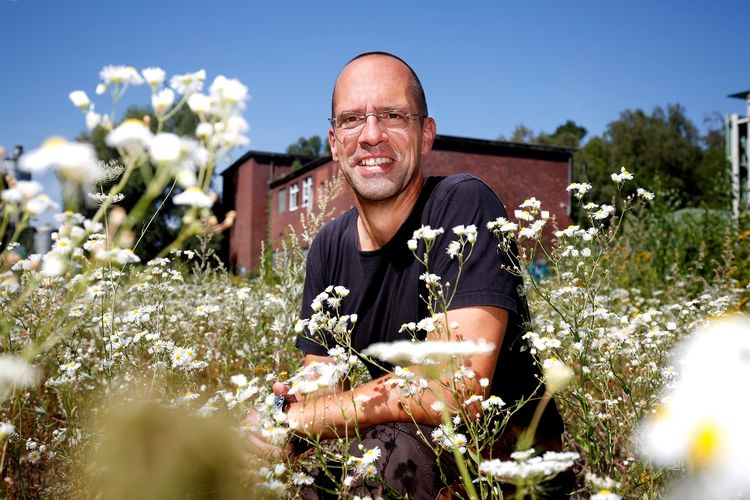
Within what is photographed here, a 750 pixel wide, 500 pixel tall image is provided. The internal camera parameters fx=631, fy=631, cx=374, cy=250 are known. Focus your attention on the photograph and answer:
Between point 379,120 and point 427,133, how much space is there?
1.17ft

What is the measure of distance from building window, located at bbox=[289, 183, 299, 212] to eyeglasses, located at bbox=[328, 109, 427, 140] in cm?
2910

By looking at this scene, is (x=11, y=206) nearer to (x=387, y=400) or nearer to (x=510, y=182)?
(x=387, y=400)

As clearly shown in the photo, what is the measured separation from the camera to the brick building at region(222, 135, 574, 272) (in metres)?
27.8

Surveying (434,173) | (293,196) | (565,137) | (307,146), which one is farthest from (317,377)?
(307,146)

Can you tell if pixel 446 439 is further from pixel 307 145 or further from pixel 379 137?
pixel 307 145

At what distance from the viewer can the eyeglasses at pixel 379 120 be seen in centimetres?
287

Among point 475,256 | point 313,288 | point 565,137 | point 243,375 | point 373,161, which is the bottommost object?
point 243,375

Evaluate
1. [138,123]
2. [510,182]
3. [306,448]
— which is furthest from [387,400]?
[510,182]

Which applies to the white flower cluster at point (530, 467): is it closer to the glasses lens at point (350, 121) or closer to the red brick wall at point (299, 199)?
the glasses lens at point (350, 121)

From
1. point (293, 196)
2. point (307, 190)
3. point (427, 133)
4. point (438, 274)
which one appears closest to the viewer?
point (438, 274)

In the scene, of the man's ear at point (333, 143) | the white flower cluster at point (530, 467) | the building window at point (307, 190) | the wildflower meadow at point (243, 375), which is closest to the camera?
the wildflower meadow at point (243, 375)

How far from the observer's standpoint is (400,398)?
6.91 feet

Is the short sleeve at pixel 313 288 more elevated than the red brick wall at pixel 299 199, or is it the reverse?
the red brick wall at pixel 299 199

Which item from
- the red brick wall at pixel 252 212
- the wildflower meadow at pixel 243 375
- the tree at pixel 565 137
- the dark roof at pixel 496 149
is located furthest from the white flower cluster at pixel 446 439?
the tree at pixel 565 137
